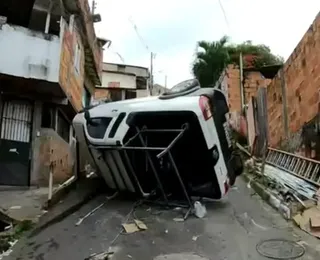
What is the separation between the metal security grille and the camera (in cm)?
1127

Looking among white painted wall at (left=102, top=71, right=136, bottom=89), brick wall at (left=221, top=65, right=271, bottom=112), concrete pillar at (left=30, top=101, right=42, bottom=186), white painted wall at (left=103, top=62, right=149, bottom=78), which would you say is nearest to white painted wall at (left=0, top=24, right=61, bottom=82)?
concrete pillar at (left=30, top=101, right=42, bottom=186)

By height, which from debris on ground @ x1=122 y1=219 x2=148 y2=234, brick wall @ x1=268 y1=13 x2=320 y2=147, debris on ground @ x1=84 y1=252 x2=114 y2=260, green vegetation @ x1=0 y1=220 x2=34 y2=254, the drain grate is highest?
brick wall @ x1=268 y1=13 x2=320 y2=147

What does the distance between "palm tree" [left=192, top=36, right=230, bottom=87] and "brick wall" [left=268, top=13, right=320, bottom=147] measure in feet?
32.0

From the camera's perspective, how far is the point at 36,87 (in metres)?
11.2

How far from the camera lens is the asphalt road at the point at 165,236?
5004 mm

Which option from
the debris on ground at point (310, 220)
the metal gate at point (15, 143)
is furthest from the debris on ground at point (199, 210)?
the metal gate at point (15, 143)

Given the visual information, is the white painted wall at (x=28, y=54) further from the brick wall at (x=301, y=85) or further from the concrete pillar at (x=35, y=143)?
the brick wall at (x=301, y=85)

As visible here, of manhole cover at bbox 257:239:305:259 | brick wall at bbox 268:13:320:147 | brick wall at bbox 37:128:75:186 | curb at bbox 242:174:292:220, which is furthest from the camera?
brick wall at bbox 37:128:75:186

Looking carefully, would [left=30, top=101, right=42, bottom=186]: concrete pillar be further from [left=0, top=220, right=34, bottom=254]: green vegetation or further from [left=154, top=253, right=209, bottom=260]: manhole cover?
[left=154, top=253, right=209, bottom=260]: manhole cover

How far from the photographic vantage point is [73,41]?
12852mm

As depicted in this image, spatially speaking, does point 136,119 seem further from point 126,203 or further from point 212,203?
point 212,203

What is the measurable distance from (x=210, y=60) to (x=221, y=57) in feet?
2.22

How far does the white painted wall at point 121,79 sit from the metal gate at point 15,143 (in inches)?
698

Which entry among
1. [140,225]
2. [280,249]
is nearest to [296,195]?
[280,249]
